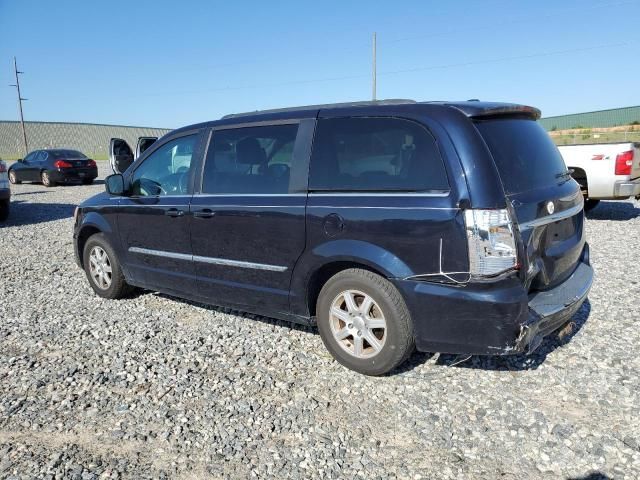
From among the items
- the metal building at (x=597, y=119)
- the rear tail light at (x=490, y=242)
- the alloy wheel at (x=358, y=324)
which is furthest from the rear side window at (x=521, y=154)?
the metal building at (x=597, y=119)

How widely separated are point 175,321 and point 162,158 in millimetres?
1556

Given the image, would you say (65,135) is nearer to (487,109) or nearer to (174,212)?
(174,212)

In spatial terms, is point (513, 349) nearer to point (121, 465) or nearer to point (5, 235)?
point (121, 465)

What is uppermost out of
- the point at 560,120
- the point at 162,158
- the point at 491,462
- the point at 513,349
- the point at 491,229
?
the point at 560,120

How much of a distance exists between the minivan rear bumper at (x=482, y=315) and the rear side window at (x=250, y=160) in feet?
4.37

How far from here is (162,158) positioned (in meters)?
4.84

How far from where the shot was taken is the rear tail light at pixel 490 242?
2.89 metres

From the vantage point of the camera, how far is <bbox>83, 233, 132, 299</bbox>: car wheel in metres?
5.31

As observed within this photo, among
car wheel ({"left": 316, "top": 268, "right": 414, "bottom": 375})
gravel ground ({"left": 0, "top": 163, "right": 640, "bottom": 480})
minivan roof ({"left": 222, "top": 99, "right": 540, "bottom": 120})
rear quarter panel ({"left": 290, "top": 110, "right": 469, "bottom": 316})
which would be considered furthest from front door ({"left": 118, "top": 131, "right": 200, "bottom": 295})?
car wheel ({"left": 316, "top": 268, "right": 414, "bottom": 375})

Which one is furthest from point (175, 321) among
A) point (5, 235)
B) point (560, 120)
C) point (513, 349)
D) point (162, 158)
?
point (560, 120)

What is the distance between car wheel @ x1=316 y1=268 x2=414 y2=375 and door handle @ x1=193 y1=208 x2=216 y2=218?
1203mm

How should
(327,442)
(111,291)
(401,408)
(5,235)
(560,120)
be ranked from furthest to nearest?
(560,120)
(5,235)
(111,291)
(401,408)
(327,442)

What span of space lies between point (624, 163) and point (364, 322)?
7.62m

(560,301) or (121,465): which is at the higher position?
(560,301)
